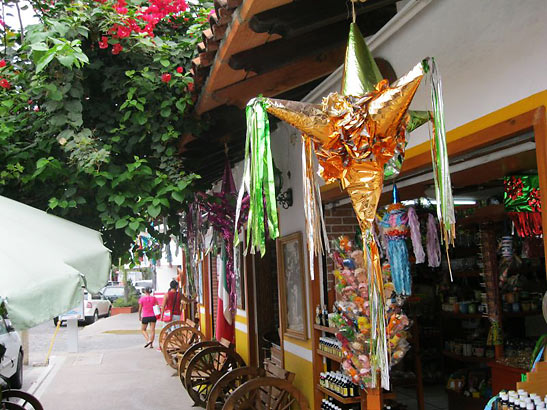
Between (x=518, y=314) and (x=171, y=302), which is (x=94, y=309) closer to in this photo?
(x=171, y=302)

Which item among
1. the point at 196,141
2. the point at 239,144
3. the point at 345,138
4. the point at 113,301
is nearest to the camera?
the point at 345,138

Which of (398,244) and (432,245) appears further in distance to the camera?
(432,245)

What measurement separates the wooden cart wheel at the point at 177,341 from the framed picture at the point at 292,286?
14.0 feet

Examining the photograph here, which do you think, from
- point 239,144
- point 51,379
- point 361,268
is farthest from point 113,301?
point 361,268

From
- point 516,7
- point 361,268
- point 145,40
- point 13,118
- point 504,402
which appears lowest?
point 504,402

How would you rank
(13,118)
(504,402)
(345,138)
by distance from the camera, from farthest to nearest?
(13,118), (504,402), (345,138)

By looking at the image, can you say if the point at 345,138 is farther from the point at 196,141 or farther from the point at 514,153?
the point at 196,141

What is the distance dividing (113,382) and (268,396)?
5.45 m

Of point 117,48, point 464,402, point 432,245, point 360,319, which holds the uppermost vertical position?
point 117,48

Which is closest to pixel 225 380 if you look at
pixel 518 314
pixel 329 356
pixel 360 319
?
→ pixel 329 356

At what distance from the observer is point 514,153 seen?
2.78 m

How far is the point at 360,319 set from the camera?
357 centimetres

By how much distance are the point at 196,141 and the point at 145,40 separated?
1049mm

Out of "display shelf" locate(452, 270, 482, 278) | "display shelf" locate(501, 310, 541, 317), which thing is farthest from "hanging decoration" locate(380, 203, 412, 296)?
"display shelf" locate(452, 270, 482, 278)
